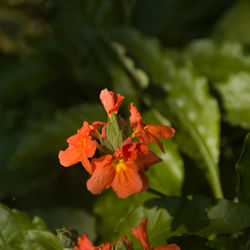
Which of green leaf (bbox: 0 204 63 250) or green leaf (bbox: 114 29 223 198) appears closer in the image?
green leaf (bbox: 0 204 63 250)

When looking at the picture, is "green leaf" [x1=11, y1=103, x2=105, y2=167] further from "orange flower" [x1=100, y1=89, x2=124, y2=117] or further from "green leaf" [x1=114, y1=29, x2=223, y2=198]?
"orange flower" [x1=100, y1=89, x2=124, y2=117]

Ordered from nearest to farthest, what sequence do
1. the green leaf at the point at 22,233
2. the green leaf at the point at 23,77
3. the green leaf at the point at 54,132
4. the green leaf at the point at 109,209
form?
1. the green leaf at the point at 22,233
2. the green leaf at the point at 109,209
3. the green leaf at the point at 54,132
4. the green leaf at the point at 23,77

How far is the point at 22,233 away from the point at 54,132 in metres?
0.27

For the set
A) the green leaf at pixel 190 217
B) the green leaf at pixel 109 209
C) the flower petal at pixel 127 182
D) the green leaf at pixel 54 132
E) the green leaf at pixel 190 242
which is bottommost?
the green leaf at pixel 109 209

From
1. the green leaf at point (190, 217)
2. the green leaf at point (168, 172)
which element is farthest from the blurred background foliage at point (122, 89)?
the green leaf at point (190, 217)

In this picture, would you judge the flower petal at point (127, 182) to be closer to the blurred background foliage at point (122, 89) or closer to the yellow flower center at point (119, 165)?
the yellow flower center at point (119, 165)

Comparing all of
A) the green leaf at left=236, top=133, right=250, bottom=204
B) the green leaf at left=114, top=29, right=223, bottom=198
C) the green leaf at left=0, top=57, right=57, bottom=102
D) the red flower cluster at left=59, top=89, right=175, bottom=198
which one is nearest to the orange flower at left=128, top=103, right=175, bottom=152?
the red flower cluster at left=59, top=89, right=175, bottom=198

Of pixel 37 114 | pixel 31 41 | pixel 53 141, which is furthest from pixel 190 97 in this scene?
pixel 31 41

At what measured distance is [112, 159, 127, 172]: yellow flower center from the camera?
427 mm

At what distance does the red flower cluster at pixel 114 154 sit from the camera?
413 mm

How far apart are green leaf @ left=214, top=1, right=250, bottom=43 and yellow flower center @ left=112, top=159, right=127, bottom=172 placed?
0.73 metres

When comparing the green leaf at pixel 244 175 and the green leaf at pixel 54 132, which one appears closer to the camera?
the green leaf at pixel 244 175

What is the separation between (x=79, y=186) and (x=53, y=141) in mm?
147

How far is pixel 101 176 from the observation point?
0.41 metres
